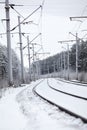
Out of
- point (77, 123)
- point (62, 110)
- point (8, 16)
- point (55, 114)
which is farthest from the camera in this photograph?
point (8, 16)

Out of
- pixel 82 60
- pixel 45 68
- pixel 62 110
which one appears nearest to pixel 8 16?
pixel 62 110

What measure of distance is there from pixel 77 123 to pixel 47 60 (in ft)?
578

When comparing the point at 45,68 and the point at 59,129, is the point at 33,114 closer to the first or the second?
the point at 59,129

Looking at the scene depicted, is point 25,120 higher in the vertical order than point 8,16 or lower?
lower

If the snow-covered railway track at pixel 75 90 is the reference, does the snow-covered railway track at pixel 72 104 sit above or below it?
above

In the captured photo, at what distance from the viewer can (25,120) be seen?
838cm

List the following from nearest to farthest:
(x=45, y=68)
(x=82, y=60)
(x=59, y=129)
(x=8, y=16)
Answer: (x=59, y=129)
(x=8, y=16)
(x=82, y=60)
(x=45, y=68)

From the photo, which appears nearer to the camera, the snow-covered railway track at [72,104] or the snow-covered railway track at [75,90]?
the snow-covered railway track at [72,104]

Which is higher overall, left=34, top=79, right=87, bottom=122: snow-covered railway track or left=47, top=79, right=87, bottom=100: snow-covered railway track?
left=34, top=79, right=87, bottom=122: snow-covered railway track

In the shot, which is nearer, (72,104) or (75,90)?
(72,104)

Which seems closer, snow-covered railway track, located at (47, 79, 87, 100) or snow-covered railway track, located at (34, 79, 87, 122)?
snow-covered railway track, located at (34, 79, 87, 122)

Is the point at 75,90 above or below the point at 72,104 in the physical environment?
below

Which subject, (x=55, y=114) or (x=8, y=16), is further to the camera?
(x=8, y=16)

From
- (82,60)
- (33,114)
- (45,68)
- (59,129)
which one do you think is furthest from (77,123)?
(45,68)
